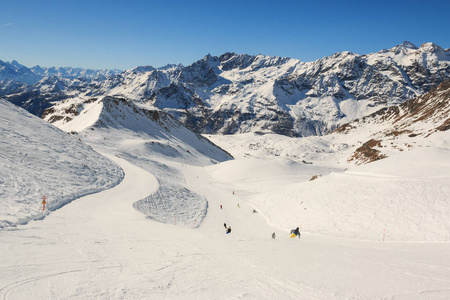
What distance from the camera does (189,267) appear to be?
12039mm

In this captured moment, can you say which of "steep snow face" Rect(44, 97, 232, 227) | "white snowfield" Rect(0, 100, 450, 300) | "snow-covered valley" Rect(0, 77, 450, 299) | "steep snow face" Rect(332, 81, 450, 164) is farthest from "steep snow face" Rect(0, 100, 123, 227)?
"steep snow face" Rect(332, 81, 450, 164)

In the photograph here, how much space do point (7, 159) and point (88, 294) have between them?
1141 inches

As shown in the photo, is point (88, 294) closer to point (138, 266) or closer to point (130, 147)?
point (138, 266)

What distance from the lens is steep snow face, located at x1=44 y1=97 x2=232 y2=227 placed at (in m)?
33.0

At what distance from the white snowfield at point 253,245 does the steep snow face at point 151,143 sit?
726mm

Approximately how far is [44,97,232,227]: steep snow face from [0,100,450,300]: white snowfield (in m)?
0.73

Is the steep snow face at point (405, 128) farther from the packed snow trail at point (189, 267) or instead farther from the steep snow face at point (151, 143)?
the packed snow trail at point (189, 267)

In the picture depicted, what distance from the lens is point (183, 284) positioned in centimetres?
998

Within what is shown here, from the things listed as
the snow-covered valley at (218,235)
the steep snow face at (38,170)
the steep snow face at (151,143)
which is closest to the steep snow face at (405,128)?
the snow-covered valley at (218,235)

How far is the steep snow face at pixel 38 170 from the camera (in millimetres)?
20864

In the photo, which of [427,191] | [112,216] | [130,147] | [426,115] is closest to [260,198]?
[427,191]

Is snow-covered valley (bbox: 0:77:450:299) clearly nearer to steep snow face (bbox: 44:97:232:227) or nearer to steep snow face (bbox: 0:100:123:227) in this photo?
steep snow face (bbox: 0:100:123:227)

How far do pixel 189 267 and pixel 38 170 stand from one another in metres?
26.9

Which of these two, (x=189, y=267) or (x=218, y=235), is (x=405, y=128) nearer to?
(x=218, y=235)
